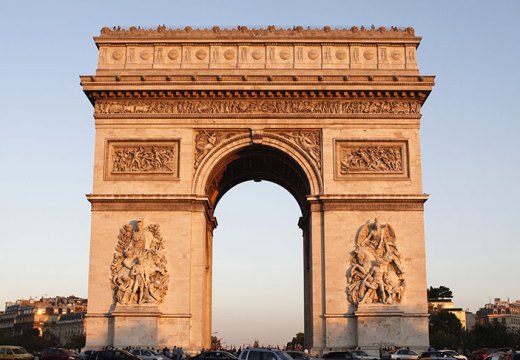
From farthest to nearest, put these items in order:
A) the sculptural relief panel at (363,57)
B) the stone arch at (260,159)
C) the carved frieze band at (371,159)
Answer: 1. the sculptural relief panel at (363,57)
2. the stone arch at (260,159)
3. the carved frieze band at (371,159)

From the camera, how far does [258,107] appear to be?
31.5 metres

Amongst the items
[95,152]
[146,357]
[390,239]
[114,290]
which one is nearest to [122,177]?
[95,152]

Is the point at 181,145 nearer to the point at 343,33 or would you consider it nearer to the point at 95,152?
the point at 95,152

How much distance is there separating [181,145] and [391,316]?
423 inches

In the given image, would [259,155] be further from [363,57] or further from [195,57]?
[363,57]

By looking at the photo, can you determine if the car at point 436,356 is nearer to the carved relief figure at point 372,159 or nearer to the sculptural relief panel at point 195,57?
the carved relief figure at point 372,159

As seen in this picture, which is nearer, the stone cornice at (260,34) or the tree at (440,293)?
the stone cornice at (260,34)

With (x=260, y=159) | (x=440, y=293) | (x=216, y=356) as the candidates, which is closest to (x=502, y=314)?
(x=440, y=293)

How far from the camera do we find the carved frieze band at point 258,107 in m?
31.4

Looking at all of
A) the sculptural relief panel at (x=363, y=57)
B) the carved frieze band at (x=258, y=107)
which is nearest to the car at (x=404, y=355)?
the carved frieze band at (x=258, y=107)

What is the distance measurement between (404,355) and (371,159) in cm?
799

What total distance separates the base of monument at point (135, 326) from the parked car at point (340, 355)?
6604 mm

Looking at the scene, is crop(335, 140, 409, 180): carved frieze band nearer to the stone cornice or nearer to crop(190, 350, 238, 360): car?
the stone cornice

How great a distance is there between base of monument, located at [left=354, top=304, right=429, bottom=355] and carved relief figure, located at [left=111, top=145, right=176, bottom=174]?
9.64 metres
